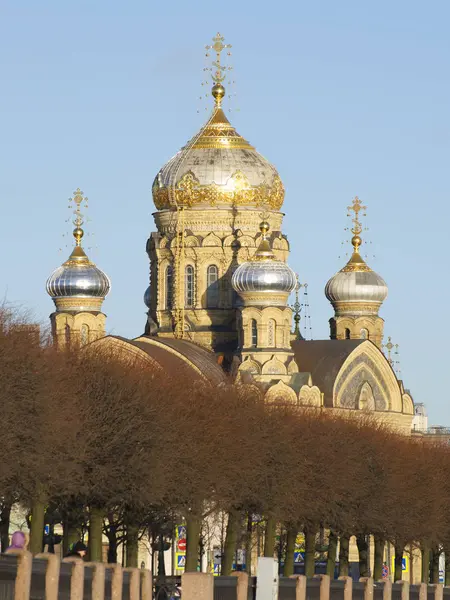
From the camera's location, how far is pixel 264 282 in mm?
99750

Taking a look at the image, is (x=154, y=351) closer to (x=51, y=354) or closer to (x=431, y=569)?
(x=431, y=569)

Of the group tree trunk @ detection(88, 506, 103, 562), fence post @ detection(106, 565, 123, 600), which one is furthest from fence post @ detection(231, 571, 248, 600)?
tree trunk @ detection(88, 506, 103, 562)

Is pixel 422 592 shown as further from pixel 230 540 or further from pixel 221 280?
pixel 221 280

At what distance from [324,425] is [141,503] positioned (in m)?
17.8

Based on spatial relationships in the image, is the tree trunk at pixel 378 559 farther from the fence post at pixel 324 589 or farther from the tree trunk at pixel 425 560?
the fence post at pixel 324 589

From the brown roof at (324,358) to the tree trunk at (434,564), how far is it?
15.4 m

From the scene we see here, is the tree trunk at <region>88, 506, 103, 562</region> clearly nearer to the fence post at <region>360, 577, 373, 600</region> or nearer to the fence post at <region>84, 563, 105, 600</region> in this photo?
the fence post at <region>360, 577, 373, 600</region>

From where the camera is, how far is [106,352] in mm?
67500

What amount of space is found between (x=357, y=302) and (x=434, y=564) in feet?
88.0

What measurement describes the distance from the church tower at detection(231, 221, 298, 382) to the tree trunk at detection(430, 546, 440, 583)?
13296 millimetres

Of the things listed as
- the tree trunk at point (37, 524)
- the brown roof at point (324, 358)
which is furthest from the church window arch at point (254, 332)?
the tree trunk at point (37, 524)

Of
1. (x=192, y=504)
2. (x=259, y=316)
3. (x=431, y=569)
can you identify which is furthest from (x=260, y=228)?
(x=192, y=504)

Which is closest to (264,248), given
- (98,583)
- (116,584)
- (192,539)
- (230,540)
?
(230,540)

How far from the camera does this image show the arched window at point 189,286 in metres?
108
